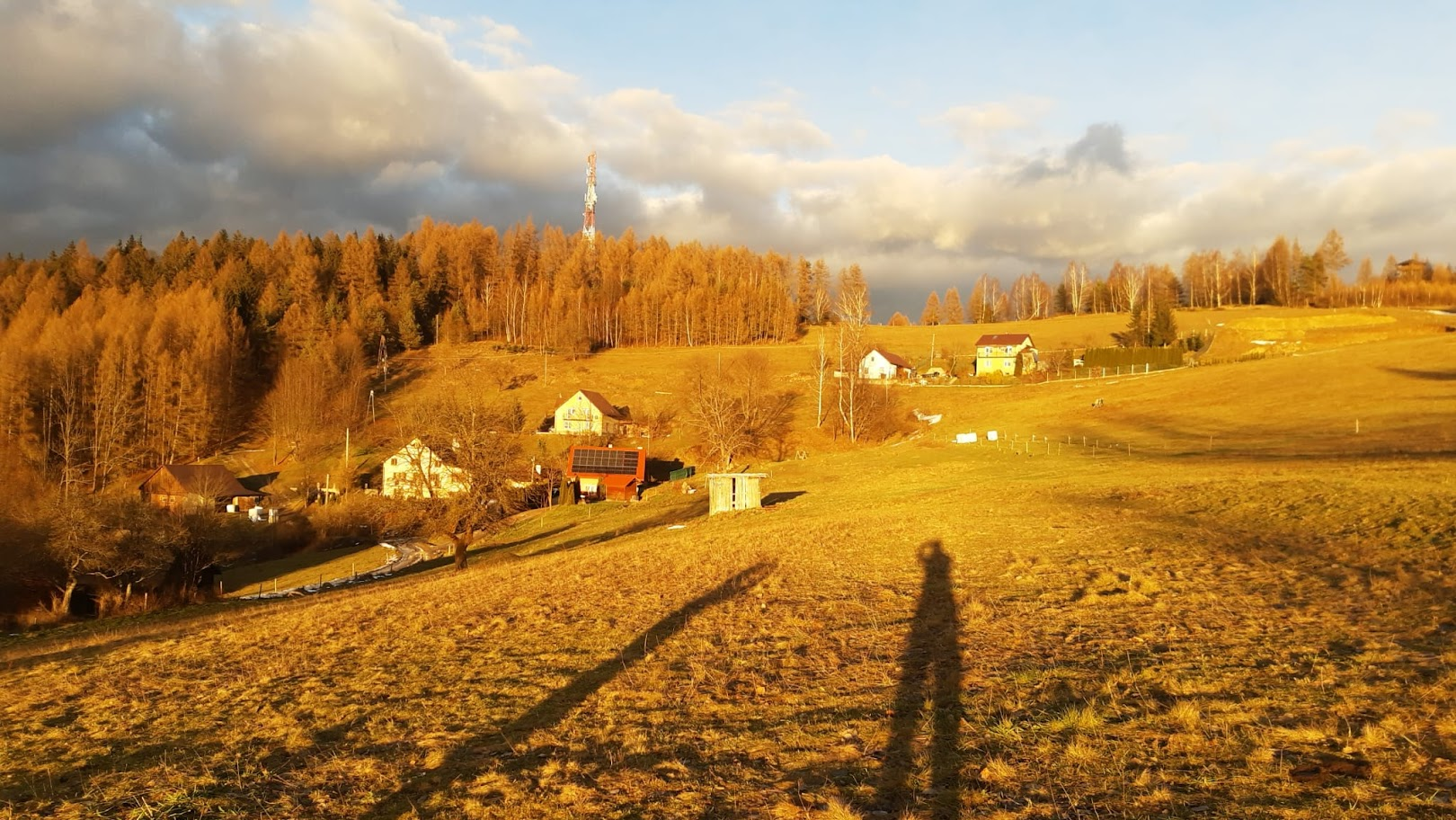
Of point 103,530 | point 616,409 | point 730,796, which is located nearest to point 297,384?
point 616,409

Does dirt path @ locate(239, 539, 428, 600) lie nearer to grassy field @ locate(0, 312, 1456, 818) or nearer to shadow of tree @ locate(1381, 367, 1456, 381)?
grassy field @ locate(0, 312, 1456, 818)

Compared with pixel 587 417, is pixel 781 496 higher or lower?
lower

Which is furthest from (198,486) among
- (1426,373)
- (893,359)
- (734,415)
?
(1426,373)

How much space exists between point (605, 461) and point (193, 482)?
3920 centimetres

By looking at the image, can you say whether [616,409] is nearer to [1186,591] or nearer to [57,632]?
[57,632]

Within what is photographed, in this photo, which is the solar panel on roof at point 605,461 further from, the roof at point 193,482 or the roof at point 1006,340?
the roof at point 1006,340

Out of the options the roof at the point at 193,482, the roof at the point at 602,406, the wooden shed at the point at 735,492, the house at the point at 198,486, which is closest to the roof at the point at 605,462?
the roof at the point at 602,406

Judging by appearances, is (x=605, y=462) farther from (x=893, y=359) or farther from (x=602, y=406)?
(x=893, y=359)

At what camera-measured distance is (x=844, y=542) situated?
1030 inches

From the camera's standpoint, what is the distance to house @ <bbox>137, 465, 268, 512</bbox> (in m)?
72.0

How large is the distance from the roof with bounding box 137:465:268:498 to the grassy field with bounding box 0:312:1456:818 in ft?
168

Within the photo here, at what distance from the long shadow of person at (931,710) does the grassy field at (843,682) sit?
0.05m

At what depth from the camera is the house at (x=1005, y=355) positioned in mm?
114188

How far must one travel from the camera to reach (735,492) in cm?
4234
